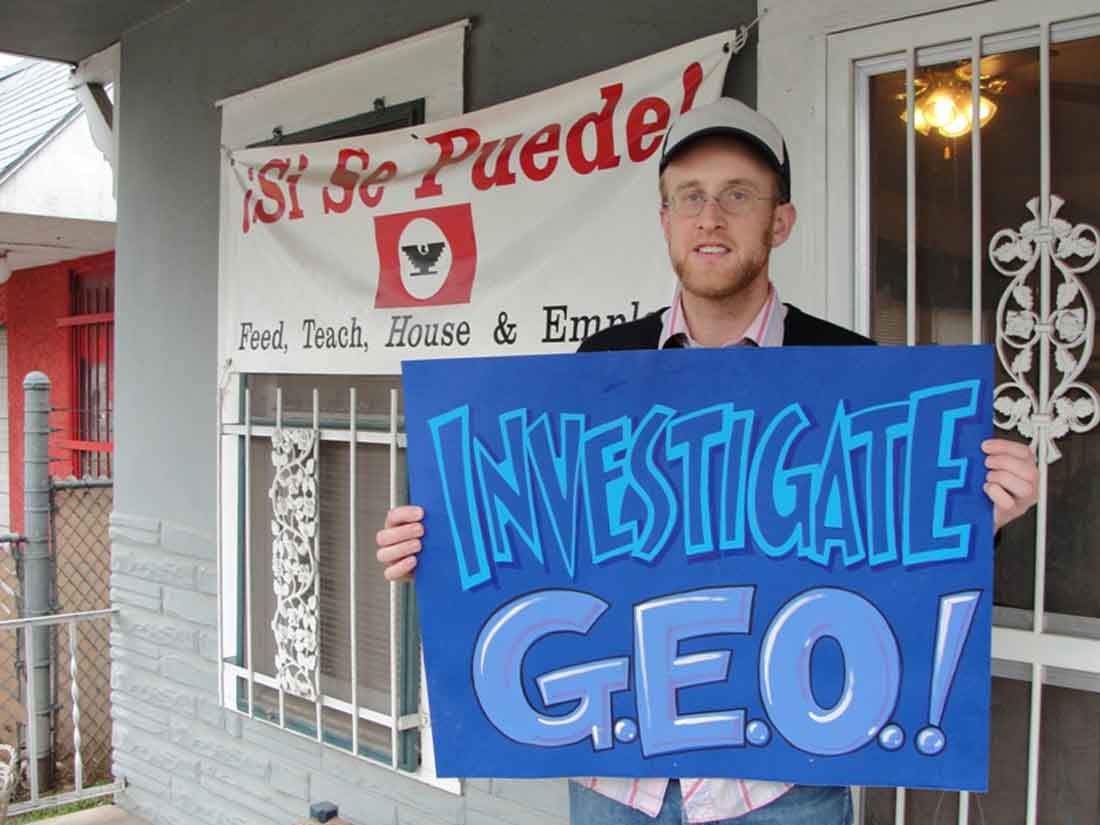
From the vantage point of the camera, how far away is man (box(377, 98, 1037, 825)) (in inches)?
64.7

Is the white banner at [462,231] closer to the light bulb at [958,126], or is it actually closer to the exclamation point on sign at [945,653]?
the light bulb at [958,126]

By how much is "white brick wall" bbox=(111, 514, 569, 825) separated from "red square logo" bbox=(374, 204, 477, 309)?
1.54 metres

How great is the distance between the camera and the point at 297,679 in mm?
3973

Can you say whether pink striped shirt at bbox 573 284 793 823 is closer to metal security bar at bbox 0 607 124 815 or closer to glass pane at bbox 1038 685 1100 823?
glass pane at bbox 1038 685 1100 823

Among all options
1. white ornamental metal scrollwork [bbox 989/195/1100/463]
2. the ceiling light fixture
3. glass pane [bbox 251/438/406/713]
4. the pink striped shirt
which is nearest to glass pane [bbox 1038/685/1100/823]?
white ornamental metal scrollwork [bbox 989/195/1100/463]

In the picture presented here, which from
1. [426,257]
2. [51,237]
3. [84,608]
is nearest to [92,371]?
[51,237]

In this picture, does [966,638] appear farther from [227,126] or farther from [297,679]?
[227,126]

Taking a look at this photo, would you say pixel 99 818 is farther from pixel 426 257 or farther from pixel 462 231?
pixel 462 231

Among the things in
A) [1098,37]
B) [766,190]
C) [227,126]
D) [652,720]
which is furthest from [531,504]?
[227,126]

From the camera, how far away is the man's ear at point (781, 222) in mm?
1684

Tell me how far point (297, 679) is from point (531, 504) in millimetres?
2533

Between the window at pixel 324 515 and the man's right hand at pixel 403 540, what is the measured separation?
1.65 metres

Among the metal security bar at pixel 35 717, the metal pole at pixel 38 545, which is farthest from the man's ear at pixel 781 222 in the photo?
the metal pole at pixel 38 545

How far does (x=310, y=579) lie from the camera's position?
395 cm
